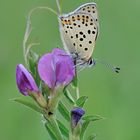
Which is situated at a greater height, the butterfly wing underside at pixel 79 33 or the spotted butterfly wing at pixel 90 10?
the spotted butterfly wing at pixel 90 10

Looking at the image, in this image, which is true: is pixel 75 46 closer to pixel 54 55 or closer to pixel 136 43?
pixel 54 55

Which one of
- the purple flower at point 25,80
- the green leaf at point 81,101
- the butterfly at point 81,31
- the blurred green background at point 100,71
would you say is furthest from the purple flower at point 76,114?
the blurred green background at point 100,71

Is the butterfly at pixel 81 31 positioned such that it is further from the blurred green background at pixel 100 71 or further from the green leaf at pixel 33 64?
the blurred green background at pixel 100 71

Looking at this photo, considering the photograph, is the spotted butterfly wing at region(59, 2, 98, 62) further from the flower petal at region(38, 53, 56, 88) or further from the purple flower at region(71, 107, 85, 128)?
the purple flower at region(71, 107, 85, 128)

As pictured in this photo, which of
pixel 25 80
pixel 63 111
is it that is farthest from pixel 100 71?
pixel 25 80

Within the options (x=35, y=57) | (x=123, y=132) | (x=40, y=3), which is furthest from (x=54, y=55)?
(x=40, y=3)

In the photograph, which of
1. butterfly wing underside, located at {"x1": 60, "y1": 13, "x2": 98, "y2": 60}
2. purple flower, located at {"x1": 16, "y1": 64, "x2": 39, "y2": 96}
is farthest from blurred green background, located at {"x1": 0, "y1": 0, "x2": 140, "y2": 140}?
purple flower, located at {"x1": 16, "y1": 64, "x2": 39, "y2": 96}

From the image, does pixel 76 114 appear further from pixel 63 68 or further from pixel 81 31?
pixel 81 31
